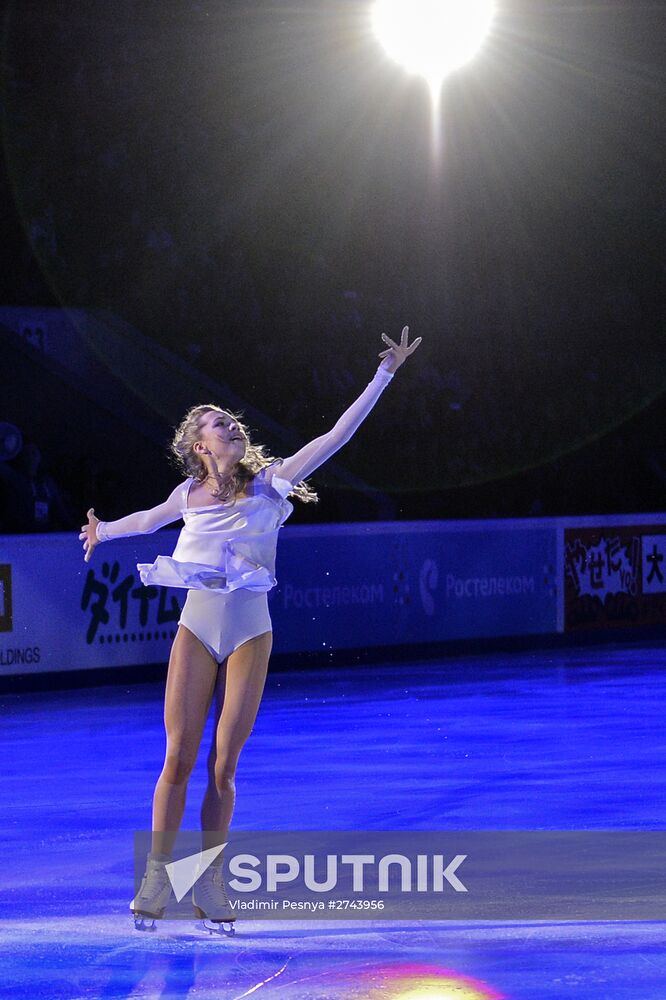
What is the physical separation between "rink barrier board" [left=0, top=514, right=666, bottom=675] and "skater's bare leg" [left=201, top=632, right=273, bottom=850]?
28.6 ft

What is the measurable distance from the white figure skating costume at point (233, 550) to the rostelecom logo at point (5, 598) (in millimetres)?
8447

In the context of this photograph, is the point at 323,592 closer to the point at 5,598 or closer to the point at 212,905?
the point at 5,598

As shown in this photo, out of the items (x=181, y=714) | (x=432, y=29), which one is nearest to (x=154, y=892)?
(x=181, y=714)

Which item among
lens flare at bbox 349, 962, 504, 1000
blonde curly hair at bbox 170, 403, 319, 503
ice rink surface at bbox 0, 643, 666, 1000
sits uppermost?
blonde curly hair at bbox 170, 403, 319, 503

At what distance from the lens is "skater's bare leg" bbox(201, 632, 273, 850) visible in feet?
17.2

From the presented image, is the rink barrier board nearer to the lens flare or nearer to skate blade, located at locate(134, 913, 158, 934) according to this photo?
skate blade, located at locate(134, 913, 158, 934)

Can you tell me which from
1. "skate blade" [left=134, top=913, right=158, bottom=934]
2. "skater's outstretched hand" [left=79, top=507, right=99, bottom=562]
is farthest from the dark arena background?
"skater's outstretched hand" [left=79, top=507, right=99, bottom=562]

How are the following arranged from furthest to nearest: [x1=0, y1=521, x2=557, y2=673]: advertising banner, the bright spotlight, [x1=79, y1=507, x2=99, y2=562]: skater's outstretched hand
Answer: the bright spotlight
[x1=0, y1=521, x2=557, y2=673]: advertising banner
[x1=79, y1=507, x2=99, y2=562]: skater's outstretched hand

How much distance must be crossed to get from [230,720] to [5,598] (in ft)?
29.4

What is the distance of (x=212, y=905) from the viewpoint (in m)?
5.44

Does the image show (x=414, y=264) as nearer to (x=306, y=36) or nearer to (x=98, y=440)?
(x=306, y=36)

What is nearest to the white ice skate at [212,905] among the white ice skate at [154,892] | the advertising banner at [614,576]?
the white ice skate at [154,892]

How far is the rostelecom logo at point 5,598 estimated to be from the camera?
13.8 meters

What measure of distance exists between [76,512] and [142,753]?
7.42 meters
